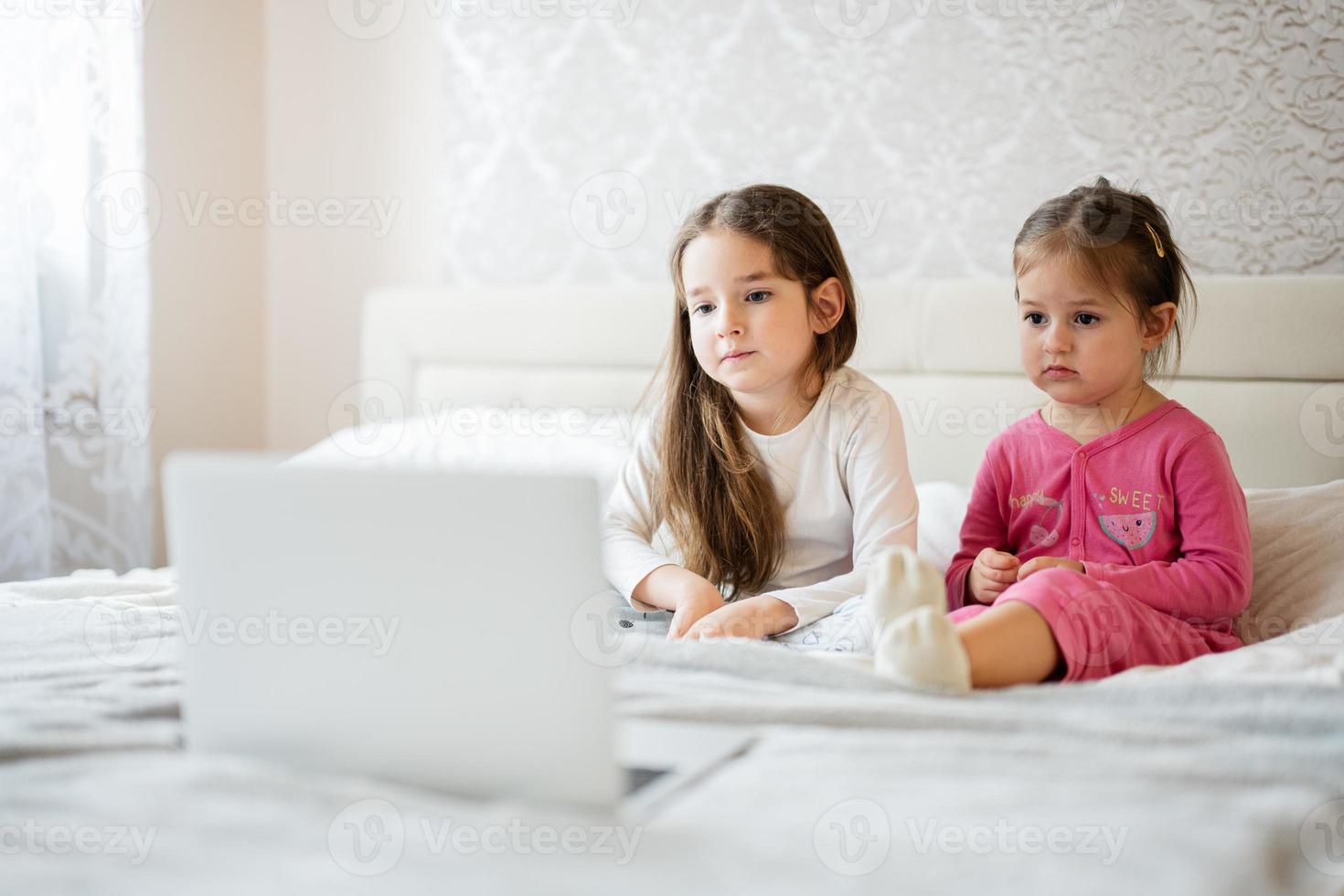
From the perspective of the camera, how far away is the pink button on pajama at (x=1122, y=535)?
1130 millimetres

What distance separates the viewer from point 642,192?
2377 mm

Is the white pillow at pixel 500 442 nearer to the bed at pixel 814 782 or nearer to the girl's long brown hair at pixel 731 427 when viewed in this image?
the girl's long brown hair at pixel 731 427

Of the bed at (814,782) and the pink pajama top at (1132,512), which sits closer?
the bed at (814,782)

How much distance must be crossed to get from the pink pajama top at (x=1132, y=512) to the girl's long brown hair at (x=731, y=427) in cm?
26

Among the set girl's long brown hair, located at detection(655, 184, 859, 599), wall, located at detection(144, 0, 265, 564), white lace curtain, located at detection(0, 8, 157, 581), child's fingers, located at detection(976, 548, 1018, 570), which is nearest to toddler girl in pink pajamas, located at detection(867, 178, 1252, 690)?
child's fingers, located at detection(976, 548, 1018, 570)

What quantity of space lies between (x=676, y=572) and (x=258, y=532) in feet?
2.48

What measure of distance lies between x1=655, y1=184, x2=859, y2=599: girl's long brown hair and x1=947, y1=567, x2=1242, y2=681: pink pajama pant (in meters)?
0.45

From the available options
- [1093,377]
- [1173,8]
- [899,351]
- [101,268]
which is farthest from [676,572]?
[101,268]

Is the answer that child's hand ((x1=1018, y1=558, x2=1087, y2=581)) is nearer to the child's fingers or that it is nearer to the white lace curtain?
the child's fingers

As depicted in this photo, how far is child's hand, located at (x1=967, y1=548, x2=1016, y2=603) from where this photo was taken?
1.36 m

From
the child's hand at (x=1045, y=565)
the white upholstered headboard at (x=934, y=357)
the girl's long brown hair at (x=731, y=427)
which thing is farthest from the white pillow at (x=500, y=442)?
the child's hand at (x=1045, y=565)

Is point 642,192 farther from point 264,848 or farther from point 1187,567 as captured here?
point 264,848

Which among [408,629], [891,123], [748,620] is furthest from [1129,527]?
[891,123]

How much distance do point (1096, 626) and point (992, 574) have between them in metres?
0.25
